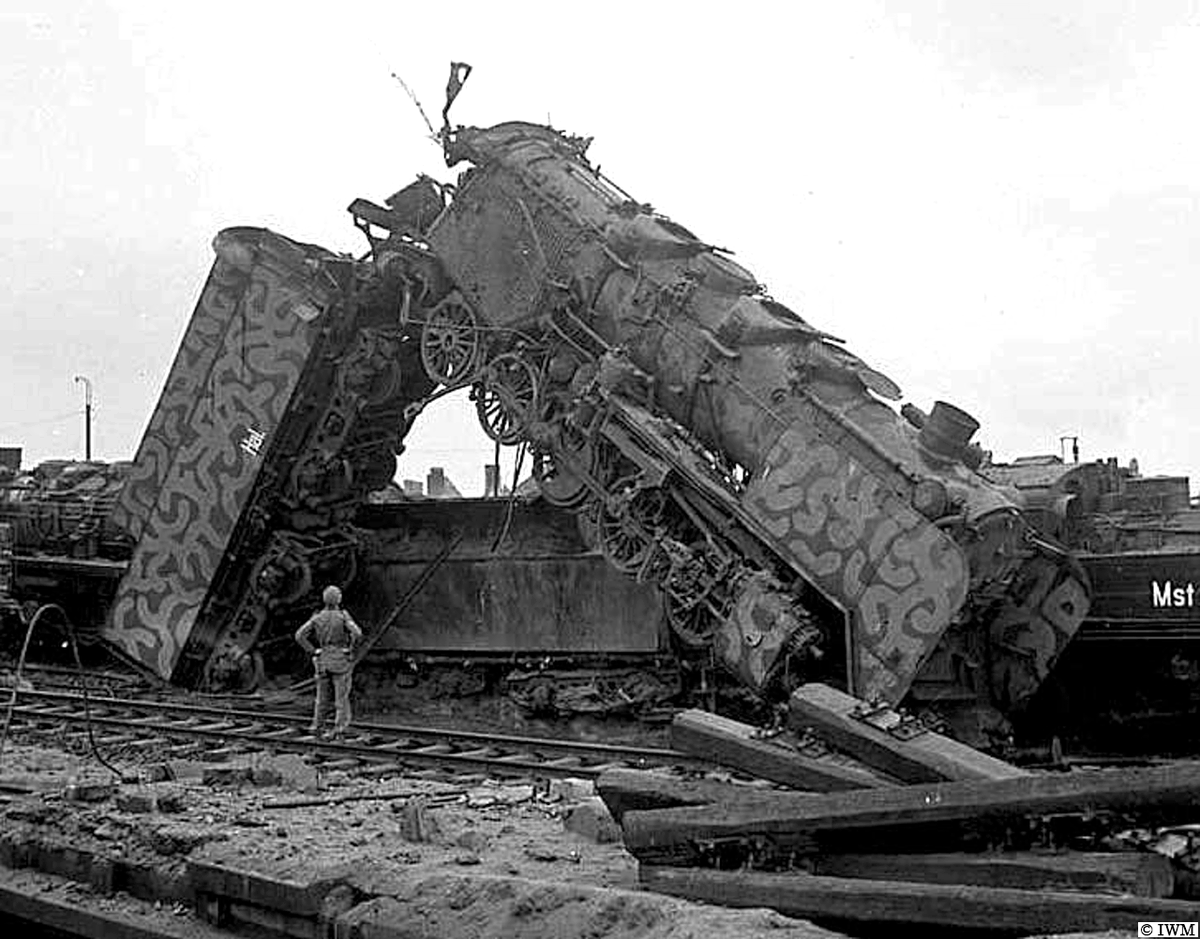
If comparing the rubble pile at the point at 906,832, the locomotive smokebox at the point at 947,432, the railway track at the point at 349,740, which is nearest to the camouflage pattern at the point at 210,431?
the railway track at the point at 349,740

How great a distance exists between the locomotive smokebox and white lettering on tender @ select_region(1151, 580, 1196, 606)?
188 centimetres

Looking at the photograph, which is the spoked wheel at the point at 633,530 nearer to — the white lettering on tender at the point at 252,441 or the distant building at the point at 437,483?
the white lettering on tender at the point at 252,441

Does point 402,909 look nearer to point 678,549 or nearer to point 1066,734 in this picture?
point 678,549

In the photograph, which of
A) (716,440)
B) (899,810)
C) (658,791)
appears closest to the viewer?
(899,810)

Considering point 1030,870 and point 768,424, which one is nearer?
point 1030,870

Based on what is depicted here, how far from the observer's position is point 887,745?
593cm

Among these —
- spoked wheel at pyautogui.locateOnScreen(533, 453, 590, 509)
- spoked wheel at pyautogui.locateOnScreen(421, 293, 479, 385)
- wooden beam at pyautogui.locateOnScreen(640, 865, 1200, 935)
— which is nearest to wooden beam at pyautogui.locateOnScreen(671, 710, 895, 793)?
wooden beam at pyautogui.locateOnScreen(640, 865, 1200, 935)

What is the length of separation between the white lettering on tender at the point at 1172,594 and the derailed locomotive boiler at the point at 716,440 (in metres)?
0.55

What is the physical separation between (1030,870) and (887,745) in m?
0.95

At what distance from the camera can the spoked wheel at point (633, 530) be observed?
13445mm

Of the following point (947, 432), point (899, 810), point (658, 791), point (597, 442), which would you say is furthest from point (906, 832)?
point (597, 442)

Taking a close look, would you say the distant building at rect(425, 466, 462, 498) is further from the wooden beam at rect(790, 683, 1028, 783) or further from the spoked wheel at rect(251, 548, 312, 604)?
the wooden beam at rect(790, 683, 1028, 783)

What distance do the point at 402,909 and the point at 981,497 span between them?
665 cm

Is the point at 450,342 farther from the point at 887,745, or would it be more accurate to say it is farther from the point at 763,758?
the point at 887,745
